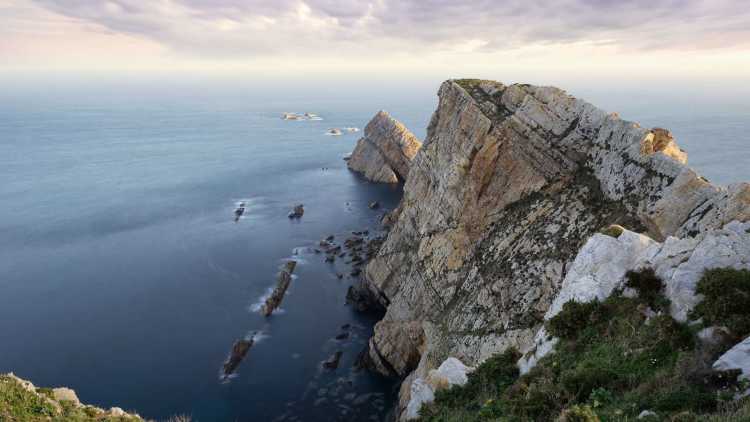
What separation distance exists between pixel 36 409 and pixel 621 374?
26.5 meters

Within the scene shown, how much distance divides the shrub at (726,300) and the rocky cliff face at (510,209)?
1081 centimetres

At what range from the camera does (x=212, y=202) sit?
11100cm

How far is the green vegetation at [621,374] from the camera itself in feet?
39.6

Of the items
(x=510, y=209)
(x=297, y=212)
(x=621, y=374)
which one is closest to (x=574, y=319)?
(x=621, y=374)

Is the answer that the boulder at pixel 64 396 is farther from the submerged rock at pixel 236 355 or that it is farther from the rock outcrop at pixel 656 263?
the submerged rock at pixel 236 355

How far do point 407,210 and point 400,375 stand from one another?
851 inches

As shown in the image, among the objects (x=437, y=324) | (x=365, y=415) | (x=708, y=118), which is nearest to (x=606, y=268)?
(x=437, y=324)

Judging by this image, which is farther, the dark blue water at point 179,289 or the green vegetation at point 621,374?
the dark blue water at point 179,289

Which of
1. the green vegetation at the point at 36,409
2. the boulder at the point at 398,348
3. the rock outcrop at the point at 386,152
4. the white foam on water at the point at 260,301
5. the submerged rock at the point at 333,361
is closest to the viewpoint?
the green vegetation at the point at 36,409

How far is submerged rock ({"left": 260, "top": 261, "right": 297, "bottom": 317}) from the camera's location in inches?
2453

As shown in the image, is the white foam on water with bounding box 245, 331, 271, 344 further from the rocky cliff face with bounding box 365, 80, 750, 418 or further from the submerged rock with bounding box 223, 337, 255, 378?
the rocky cliff face with bounding box 365, 80, 750, 418

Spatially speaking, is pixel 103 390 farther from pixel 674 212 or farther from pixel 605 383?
pixel 674 212

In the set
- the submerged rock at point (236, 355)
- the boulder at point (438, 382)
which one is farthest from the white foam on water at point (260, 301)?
the boulder at point (438, 382)

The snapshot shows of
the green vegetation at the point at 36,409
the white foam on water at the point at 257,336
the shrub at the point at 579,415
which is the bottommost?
the white foam on water at the point at 257,336
